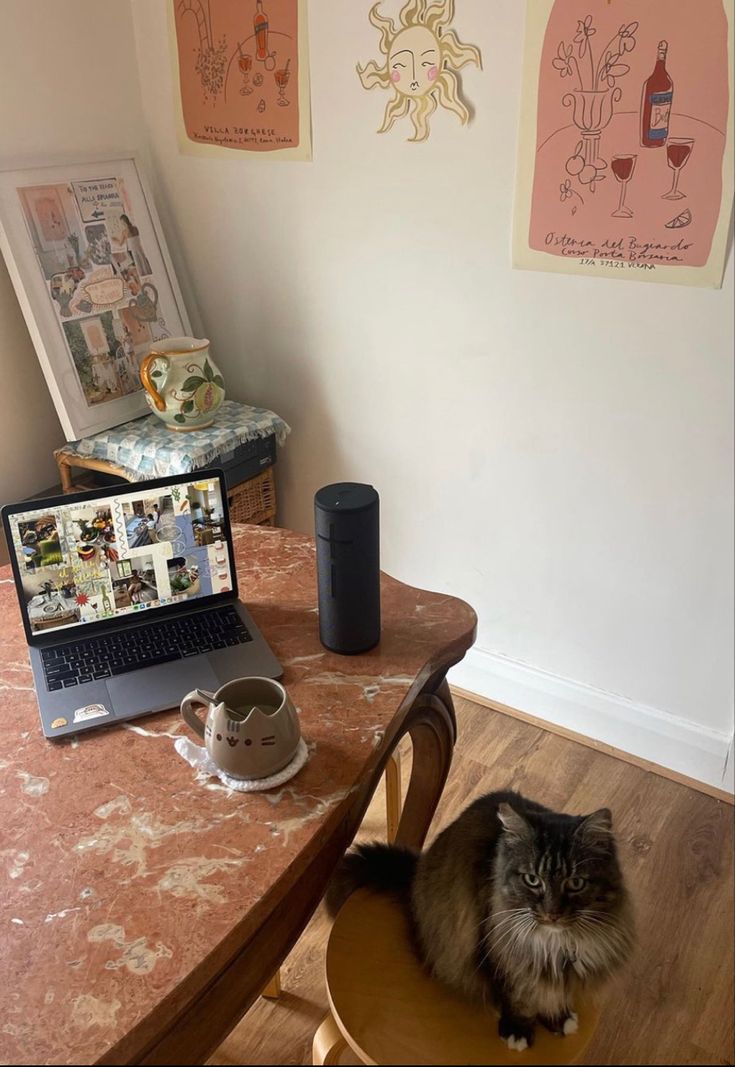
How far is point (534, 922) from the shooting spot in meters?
0.38

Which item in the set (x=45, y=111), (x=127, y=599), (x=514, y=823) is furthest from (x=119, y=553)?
(x=45, y=111)

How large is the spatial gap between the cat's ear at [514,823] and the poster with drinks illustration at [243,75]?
1.80 metres

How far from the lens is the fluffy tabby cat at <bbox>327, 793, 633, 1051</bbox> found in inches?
14.5

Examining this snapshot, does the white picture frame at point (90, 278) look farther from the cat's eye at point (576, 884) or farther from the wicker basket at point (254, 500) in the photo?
the cat's eye at point (576, 884)

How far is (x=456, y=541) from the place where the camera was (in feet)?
6.75

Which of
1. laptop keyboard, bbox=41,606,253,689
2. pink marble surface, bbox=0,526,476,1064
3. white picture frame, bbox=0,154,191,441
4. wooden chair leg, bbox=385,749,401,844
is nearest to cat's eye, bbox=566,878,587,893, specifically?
pink marble surface, bbox=0,526,476,1064

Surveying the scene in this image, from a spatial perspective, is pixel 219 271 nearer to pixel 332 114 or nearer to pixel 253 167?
pixel 253 167

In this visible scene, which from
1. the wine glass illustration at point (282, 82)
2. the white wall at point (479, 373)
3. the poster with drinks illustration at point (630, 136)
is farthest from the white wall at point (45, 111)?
the poster with drinks illustration at point (630, 136)

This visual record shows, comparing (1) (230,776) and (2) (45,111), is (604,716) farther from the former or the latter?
(2) (45,111)

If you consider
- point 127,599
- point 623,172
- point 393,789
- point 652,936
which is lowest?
point 393,789

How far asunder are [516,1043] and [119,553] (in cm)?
77

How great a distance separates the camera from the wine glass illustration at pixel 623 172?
1492 mm

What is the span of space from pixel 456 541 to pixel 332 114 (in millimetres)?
1007

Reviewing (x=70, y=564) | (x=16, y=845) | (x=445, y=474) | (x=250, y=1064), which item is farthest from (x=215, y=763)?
(x=445, y=474)
